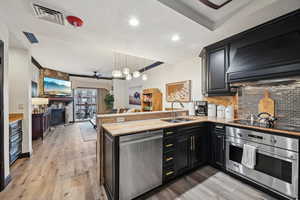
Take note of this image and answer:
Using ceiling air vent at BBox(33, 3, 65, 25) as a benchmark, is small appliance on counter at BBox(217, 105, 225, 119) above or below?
below

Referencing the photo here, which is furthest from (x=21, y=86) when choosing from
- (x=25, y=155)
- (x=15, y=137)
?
(x=25, y=155)

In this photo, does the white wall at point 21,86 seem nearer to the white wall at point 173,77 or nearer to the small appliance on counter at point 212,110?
the white wall at point 173,77

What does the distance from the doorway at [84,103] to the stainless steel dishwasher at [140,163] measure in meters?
6.83

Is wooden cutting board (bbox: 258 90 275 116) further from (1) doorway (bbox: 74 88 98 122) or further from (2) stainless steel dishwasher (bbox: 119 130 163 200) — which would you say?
(1) doorway (bbox: 74 88 98 122)

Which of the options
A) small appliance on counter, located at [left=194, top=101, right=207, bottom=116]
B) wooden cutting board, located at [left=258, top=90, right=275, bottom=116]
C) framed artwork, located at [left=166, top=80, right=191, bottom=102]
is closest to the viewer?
wooden cutting board, located at [left=258, top=90, right=275, bottom=116]

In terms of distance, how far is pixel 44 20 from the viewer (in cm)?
177

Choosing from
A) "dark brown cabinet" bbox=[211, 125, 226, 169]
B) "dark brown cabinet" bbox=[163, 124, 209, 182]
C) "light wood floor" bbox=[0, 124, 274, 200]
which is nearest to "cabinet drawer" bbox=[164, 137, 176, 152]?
"dark brown cabinet" bbox=[163, 124, 209, 182]

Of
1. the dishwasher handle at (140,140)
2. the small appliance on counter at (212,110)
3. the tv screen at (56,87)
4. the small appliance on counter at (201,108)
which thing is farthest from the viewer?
the tv screen at (56,87)

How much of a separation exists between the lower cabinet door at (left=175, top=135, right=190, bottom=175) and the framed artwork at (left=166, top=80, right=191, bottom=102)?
5.94 feet

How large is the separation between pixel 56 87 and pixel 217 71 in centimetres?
662

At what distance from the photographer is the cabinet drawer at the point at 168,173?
6.13 feet

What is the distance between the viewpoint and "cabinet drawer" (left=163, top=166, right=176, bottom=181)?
6.13 ft

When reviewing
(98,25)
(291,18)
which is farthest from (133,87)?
(291,18)

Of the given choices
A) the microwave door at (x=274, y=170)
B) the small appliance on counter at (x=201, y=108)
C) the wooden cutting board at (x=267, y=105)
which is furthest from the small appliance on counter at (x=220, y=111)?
the microwave door at (x=274, y=170)
